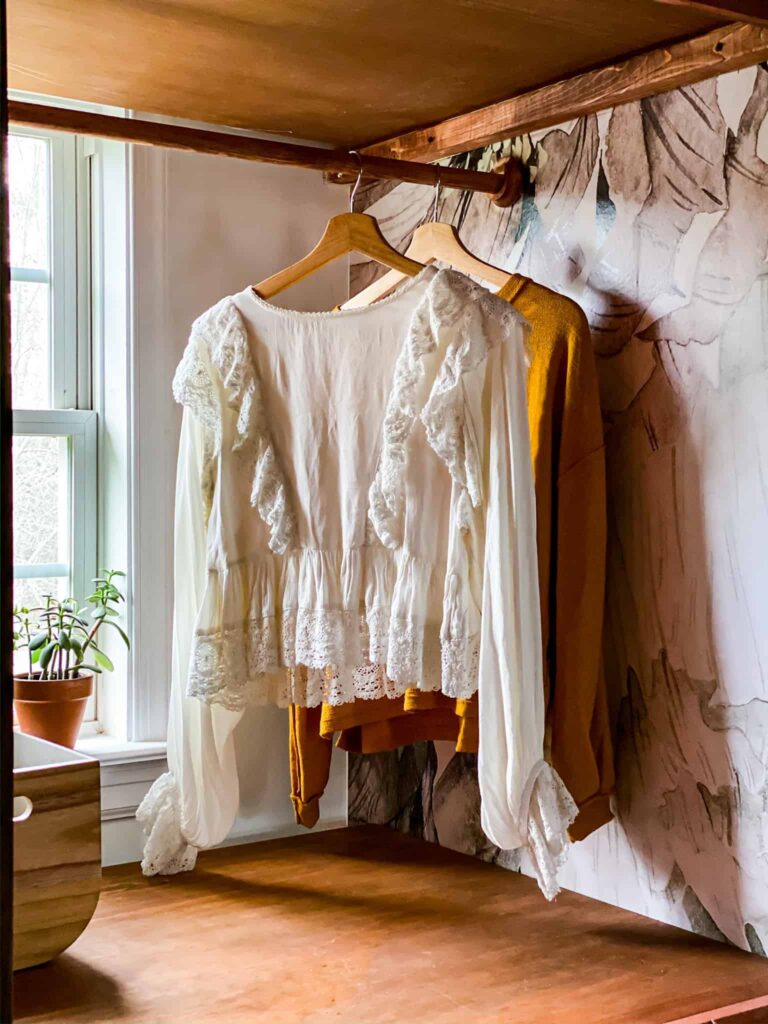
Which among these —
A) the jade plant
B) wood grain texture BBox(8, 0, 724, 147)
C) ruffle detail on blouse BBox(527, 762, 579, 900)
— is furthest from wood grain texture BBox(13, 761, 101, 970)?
wood grain texture BBox(8, 0, 724, 147)

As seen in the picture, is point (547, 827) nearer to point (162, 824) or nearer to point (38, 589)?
point (162, 824)

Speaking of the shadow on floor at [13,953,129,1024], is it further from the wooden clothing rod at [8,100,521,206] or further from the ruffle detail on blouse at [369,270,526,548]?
the wooden clothing rod at [8,100,521,206]

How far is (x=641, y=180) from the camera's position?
80.1 inches

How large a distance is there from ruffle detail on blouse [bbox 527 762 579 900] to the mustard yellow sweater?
0.37 feet

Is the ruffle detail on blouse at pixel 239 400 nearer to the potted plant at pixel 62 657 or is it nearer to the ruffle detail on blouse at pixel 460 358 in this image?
the ruffle detail on blouse at pixel 460 358

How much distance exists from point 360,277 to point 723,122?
984 mm

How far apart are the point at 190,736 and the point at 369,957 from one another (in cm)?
47

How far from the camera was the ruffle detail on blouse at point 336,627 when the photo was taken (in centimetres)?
187

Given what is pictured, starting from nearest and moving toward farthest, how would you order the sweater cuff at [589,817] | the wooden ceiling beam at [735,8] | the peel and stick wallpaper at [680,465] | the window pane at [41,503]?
the wooden ceiling beam at [735,8], the peel and stick wallpaper at [680,465], the sweater cuff at [589,817], the window pane at [41,503]

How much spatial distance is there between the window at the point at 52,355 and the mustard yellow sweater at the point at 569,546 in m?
0.86

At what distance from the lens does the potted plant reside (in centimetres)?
222

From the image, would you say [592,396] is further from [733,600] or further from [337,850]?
[337,850]

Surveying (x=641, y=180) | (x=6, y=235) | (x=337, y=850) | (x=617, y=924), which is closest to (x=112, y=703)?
(x=337, y=850)

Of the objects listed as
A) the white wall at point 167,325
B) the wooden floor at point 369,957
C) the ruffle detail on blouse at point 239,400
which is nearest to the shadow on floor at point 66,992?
the wooden floor at point 369,957
